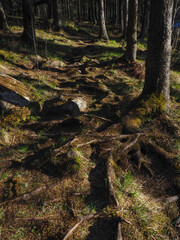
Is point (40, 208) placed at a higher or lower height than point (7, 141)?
lower

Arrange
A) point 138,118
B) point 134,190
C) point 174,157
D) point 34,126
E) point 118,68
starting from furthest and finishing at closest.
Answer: point 118,68, point 34,126, point 138,118, point 174,157, point 134,190

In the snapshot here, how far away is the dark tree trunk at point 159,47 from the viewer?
401 centimetres

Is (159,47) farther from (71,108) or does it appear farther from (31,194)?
(31,194)

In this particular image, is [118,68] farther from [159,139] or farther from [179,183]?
[179,183]

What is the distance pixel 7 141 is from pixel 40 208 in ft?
7.70

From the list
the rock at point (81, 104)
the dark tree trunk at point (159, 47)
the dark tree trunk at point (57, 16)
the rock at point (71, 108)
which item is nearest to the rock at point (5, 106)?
the rock at point (71, 108)

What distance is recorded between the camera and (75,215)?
2.74 metres

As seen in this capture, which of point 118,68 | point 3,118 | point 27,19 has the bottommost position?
point 3,118

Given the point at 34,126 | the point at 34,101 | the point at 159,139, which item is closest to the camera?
the point at 159,139

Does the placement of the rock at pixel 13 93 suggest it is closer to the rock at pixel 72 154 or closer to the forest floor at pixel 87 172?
the forest floor at pixel 87 172

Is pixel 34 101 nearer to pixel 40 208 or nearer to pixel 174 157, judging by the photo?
pixel 40 208

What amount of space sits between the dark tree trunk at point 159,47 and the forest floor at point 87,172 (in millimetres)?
460

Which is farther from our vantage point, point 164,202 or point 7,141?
point 7,141

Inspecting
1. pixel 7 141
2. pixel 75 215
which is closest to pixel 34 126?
pixel 7 141
